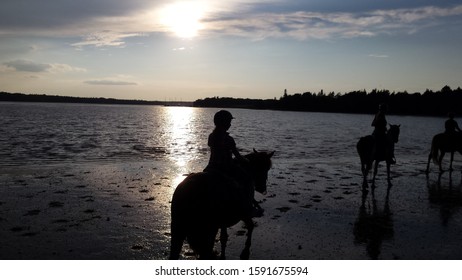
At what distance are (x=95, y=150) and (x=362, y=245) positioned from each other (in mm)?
21573

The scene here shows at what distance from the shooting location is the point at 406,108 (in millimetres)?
147500

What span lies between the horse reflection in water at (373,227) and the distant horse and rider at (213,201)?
9.03ft

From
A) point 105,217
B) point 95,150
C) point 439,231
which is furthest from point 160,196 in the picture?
point 95,150

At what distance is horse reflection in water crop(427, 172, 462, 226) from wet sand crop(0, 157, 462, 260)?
42 mm

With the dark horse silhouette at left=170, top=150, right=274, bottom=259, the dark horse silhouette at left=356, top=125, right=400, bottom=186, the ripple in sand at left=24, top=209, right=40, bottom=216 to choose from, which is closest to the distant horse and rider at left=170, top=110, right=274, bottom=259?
the dark horse silhouette at left=170, top=150, right=274, bottom=259

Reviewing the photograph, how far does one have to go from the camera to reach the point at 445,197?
13.0 metres

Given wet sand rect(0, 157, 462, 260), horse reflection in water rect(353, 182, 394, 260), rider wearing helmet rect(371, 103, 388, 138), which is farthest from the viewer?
rider wearing helmet rect(371, 103, 388, 138)

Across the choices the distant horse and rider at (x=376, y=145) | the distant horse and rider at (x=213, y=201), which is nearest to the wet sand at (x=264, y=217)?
the distant horse and rider at (x=376, y=145)

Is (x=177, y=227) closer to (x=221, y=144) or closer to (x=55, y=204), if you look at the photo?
(x=221, y=144)

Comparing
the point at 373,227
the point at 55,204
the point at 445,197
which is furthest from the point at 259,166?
the point at 445,197

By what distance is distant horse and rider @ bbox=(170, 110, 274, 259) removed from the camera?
5965mm

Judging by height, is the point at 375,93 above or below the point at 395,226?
above

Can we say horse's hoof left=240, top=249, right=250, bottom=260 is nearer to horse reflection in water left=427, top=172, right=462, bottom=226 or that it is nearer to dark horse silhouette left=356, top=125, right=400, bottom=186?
horse reflection in water left=427, top=172, right=462, bottom=226
